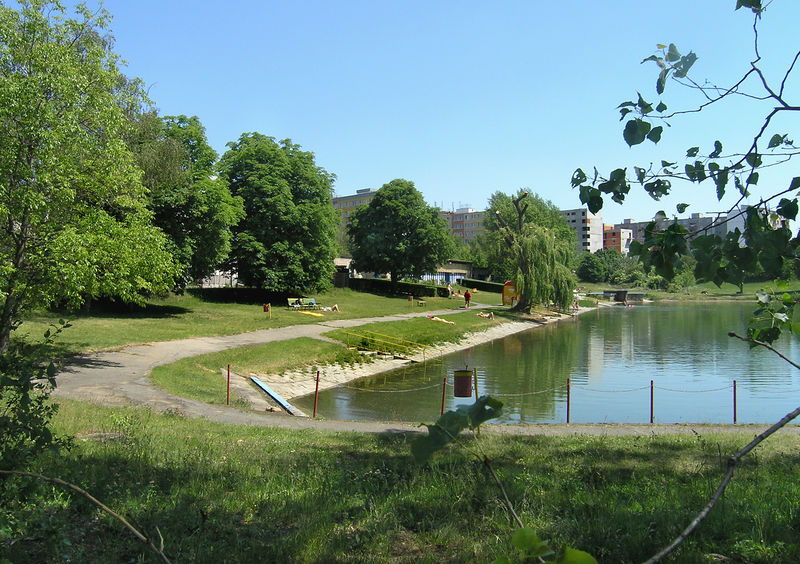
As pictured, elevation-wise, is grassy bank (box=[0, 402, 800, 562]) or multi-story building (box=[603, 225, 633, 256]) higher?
multi-story building (box=[603, 225, 633, 256])

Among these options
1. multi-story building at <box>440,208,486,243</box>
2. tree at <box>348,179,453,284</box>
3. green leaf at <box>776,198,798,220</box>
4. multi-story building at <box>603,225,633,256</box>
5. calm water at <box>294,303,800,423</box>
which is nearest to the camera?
green leaf at <box>776,198,798,220</box>

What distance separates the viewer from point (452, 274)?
9494cm

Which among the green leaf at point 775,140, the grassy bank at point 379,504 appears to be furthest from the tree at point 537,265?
the green leaf at point 775,140

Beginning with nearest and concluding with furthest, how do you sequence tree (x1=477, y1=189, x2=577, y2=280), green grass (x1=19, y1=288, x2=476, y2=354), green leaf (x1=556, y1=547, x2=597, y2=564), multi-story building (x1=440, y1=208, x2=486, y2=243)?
green leaf (x1=556, y1=547, x2=597, y2=564) → green grass (x1=19, y1=288, x2=476, y2=354) → tree (x1=477, y1=189, x2=577, y2=280) → multi-story building (x1=440, y1=208, x2=486, y2=243)

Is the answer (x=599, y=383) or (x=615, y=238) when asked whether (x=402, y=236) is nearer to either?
(x=599, y=383)

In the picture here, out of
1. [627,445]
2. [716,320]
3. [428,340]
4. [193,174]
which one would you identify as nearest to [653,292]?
[716,320]

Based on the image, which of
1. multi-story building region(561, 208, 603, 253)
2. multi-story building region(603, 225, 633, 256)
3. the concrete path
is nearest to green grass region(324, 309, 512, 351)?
the concrete path

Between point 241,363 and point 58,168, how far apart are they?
9.53 m

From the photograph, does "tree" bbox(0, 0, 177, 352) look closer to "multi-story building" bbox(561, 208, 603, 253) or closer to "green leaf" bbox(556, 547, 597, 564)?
"green leaf" bbox(556, 547, 597, 564)

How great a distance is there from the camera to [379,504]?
5.24 meters

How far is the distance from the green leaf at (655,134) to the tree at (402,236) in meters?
58.8

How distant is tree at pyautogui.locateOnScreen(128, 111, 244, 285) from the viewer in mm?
28266

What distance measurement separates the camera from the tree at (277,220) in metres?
41.4

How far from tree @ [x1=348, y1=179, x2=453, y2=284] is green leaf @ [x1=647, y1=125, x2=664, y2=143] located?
58.8m
